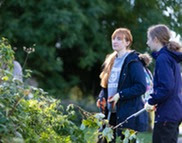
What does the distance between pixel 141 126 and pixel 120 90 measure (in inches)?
17.7

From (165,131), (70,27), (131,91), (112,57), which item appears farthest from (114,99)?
(70,27)

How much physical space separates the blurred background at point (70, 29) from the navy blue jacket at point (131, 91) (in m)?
8.93

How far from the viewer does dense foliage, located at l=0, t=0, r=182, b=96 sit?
1554 centimetres

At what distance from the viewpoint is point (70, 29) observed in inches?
611

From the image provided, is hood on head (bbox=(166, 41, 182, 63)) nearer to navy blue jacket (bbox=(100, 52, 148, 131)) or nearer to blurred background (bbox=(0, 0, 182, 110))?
navy blue jacket (bbox=(100, 52, 148, 131))

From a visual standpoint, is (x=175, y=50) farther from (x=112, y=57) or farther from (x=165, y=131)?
(x=112, y=57)

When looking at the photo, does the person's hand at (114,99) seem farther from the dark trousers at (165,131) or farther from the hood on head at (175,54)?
the hood on head at (175,54)

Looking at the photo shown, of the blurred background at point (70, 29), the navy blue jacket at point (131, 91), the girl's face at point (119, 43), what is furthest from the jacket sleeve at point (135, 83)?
the blurred background at point (70, 29)

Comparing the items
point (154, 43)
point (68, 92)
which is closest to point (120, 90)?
point (154, 43)

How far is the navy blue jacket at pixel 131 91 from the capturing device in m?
6.12

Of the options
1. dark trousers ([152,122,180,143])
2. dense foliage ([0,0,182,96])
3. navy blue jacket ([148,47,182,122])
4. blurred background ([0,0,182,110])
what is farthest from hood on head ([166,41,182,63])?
dense foliage ([0,0,182,96])

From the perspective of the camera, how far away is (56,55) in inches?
671

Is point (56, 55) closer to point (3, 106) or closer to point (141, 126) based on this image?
point (141, 126)

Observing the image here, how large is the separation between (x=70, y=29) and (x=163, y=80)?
10440 millimetres
